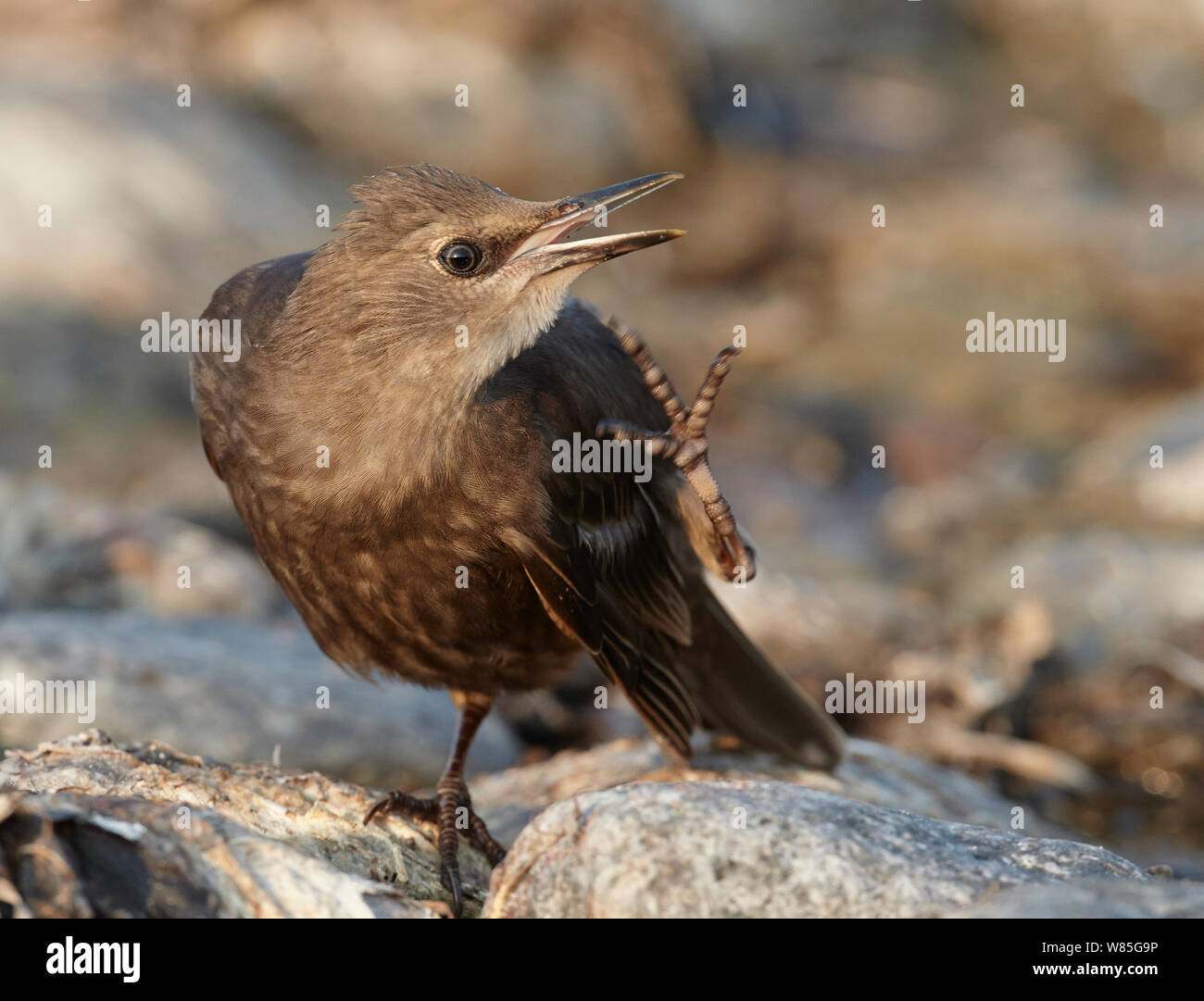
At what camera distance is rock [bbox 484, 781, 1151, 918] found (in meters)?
2.82

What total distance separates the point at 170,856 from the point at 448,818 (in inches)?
58.2

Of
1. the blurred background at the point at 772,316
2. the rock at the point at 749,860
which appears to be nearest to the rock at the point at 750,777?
the blurred background at the point at 772,316

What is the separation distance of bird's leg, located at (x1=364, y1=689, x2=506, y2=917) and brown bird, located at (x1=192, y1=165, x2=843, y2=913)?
0.01m

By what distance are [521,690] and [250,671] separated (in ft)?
4.61

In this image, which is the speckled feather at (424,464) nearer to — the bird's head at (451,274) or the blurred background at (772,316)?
the bird's head at (451,274)

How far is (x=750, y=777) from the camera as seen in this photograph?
192 inches

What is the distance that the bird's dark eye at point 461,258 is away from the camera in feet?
12.5

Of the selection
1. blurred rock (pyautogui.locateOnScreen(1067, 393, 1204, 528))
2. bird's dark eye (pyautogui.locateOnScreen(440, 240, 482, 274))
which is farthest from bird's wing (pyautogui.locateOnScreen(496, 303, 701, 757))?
blurred rock (pyautogui.locateOnScreen(1067, 393, 1204, 528))

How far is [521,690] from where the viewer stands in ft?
15.1

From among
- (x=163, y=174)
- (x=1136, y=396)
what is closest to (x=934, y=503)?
(x=1136, y=396)

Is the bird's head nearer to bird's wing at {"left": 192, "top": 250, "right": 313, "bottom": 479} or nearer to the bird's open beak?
the bird's open beak

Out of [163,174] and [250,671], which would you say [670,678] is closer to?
[250,671]

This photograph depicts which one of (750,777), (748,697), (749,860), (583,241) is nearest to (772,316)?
(748,697)

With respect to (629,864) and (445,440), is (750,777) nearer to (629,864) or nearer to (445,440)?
(445,440)
